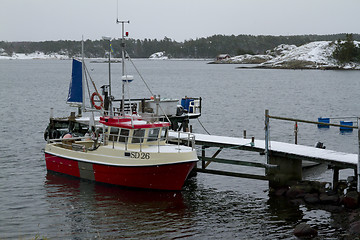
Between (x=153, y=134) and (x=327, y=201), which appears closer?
(x=327, y=201)

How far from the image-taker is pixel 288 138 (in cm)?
4225

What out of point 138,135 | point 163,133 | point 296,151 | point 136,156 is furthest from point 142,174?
point 296,151

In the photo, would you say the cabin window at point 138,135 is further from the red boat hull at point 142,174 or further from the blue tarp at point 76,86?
the blue tarp at point 76,86

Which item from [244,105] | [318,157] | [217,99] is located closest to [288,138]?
[318,157]

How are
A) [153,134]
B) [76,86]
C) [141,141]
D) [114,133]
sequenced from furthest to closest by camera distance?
1. [76,86]
2. [114,133]
3. [153,134]
4. [141,141]

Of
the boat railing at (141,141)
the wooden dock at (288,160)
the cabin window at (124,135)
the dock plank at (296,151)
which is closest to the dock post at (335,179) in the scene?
the wooden dock at (288,160)

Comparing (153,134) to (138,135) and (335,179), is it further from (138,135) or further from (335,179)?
(335,179)

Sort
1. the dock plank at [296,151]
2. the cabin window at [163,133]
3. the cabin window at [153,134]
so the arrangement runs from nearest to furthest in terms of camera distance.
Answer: the dock plank at [296,151]
the cabin window at [153,134]
the cabin window at [163,133]

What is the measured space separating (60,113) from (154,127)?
133 feet

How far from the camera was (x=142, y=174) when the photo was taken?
24.3 metres

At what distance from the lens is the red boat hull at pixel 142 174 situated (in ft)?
78.0

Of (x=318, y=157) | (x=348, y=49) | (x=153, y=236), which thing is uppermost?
(x=348, y=49)

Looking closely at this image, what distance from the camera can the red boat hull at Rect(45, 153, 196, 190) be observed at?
23.8m

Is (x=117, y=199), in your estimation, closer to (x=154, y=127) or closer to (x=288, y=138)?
(x=154, y=127)
